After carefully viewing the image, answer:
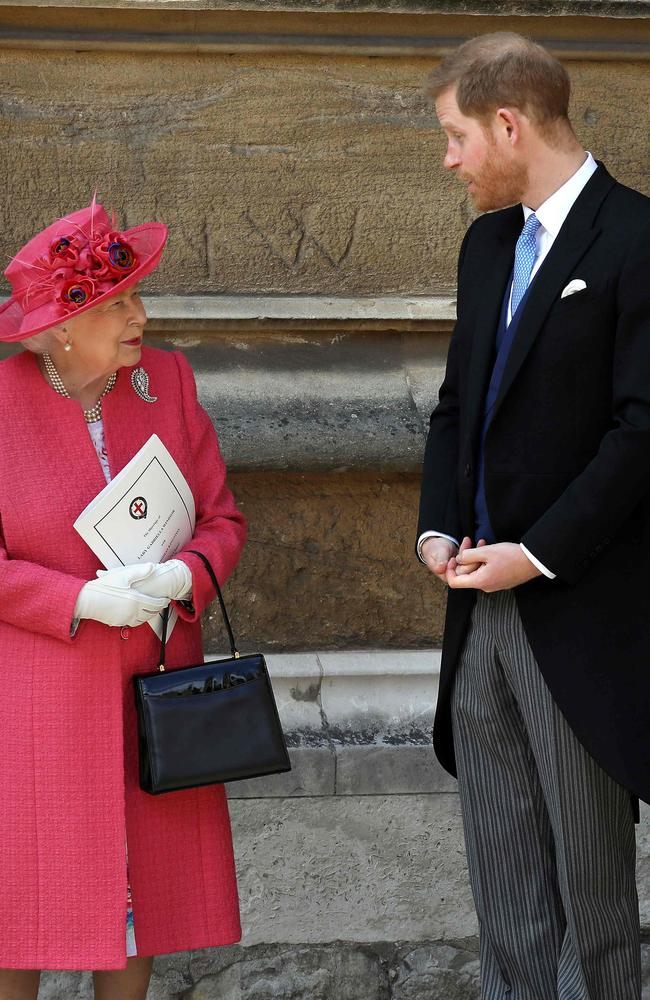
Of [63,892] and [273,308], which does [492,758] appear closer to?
[63,892]

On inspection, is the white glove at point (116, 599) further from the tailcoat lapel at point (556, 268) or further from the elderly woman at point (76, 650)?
the tailcoat lapel at point (556, 268)

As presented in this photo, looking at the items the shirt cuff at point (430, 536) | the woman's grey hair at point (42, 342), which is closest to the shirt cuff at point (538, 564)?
the shirt cuff at point (430, 536)

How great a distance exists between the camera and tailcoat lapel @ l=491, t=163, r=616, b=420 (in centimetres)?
232

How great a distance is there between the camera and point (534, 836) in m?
2.57

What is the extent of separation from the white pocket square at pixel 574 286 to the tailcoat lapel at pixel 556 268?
0.01 metres

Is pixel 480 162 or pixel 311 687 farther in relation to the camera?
pixel 311 687

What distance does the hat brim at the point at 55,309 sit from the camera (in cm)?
247

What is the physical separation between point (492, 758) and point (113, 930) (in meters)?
0.78

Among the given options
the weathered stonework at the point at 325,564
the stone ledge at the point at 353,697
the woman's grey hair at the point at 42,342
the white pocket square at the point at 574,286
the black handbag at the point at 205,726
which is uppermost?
the white pocket square at the point at 574,286

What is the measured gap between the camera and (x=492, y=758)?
2570 mm

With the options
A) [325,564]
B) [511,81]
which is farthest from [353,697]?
[511,81]

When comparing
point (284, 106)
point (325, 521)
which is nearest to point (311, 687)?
point (325, 521)

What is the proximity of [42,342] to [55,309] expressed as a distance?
105mm

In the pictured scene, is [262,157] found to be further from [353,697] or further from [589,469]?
[589,469]
